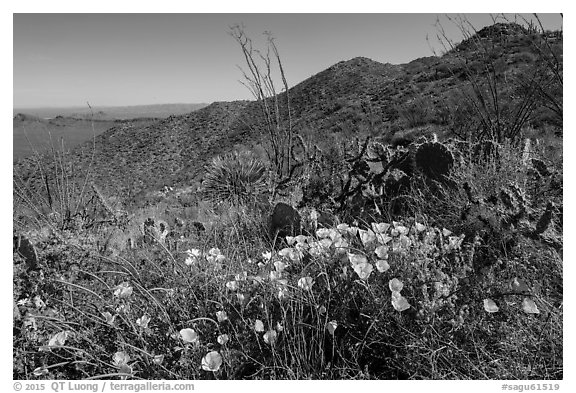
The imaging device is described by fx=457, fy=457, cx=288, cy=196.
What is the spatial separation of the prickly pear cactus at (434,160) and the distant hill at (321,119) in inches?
330

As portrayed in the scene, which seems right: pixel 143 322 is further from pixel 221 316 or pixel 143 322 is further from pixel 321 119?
pixel 321 119

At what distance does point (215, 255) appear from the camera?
252cm

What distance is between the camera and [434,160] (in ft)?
11.1

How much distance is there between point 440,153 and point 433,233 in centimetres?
122

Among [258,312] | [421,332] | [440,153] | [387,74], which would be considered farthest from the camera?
[387,74]

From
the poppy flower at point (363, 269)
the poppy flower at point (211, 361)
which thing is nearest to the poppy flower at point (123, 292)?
the poppy flower at point (211, 361)

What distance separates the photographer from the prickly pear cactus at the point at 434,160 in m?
3.35

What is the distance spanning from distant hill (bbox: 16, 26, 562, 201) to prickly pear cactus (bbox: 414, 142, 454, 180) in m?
8.37

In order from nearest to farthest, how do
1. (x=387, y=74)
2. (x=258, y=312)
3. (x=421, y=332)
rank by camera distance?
(x=421, y=332) → (x=258, y=312) → (x=387, y=74)

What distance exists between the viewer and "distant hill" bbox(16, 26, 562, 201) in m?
18.5

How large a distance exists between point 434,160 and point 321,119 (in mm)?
25472

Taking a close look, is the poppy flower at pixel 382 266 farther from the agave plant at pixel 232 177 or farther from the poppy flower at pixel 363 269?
the agave plant at pixel 232 177
